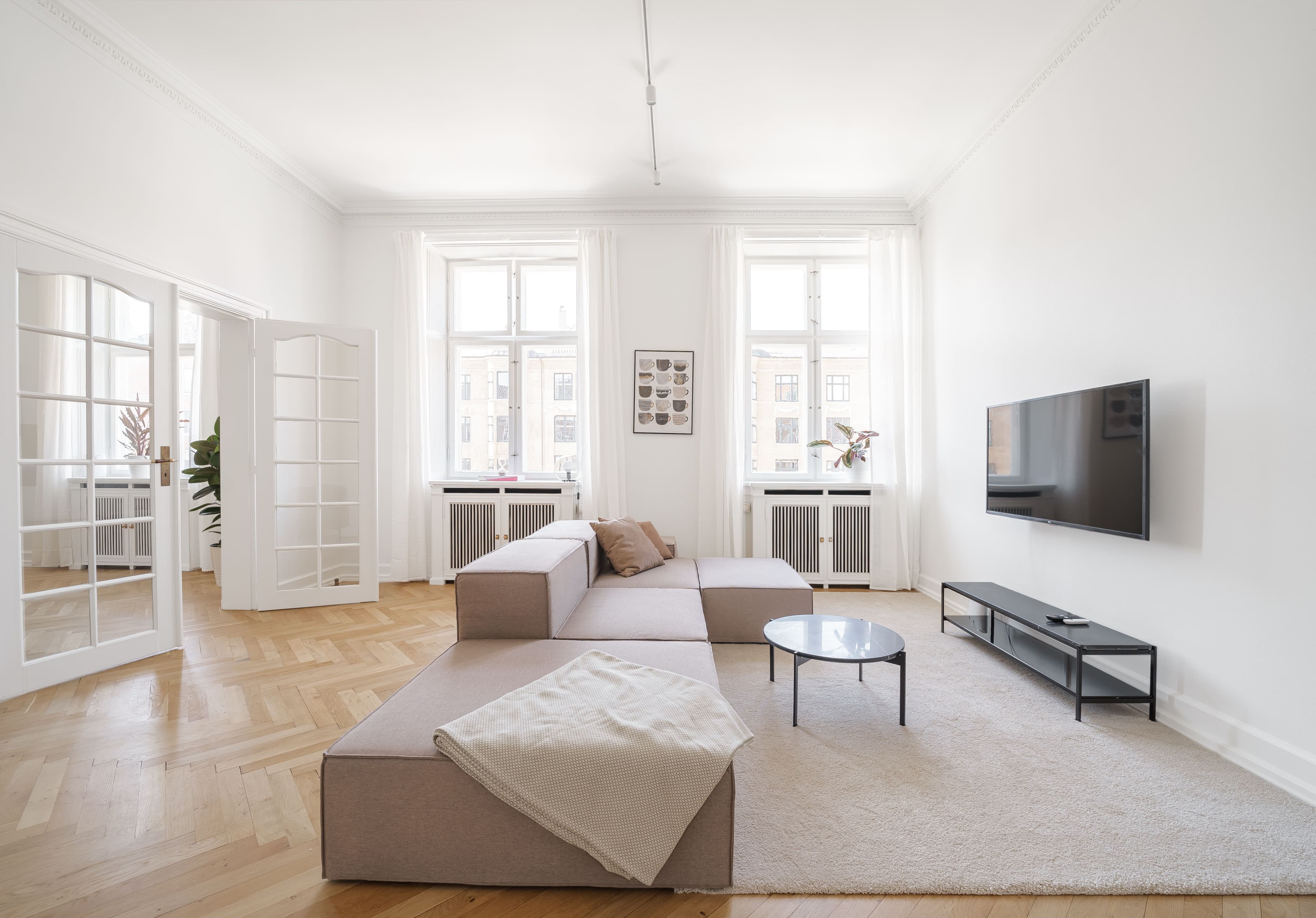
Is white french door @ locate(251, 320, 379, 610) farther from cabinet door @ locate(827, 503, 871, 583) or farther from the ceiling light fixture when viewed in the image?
cabinet door @ locate(827, 503, 871, 583)

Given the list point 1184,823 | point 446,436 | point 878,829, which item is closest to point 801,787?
point 878,829

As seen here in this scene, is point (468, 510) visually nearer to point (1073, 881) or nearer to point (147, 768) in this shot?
point (147, 768)

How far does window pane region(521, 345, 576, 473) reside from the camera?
4926 mm

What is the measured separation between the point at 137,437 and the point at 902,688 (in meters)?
3.79

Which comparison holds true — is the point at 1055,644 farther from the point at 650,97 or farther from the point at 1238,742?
the point at 650,97

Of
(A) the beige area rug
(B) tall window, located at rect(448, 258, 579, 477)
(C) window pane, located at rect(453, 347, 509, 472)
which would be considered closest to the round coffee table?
(A) the beige area rug

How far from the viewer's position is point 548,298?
497 centimetres

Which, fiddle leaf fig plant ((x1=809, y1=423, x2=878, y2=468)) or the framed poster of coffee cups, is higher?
the framed poster of coffee cups

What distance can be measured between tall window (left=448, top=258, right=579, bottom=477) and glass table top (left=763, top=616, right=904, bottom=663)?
2.76 meters

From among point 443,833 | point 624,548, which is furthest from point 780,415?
point 443,833

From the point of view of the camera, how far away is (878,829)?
5.37ft

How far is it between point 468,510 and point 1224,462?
4.38 meters

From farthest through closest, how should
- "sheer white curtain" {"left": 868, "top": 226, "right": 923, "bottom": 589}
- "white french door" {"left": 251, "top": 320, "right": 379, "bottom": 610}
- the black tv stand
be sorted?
1. "sheer white curtain" {"left": 868, "top": 226, "right": 923, "bottom": 589}
2. "white french door" {"left": 251, "top": 320, "right": 379, "bottom": 610}
3. the black tv stand

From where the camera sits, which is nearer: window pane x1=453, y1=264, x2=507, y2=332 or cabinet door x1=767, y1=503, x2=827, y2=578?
cabinet door x1=767, y1=503, x2=827, y2=578
